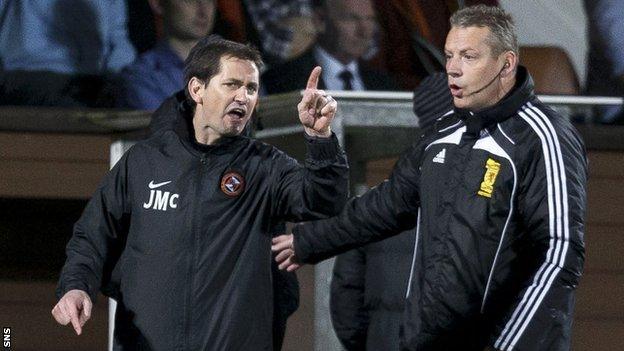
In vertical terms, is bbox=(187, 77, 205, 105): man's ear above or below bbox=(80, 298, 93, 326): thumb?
above

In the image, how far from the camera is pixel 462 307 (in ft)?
12.3

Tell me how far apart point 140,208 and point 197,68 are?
1.36 ft

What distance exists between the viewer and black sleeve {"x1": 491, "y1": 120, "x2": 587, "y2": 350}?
12.1ft

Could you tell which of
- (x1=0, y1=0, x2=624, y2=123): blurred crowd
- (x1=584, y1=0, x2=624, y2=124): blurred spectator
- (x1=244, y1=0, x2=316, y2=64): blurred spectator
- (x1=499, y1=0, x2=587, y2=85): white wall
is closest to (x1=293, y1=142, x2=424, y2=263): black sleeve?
(x1=0, y1=0, x2=624, y2=123): blurred crowd

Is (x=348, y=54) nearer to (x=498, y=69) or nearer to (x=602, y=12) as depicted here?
(x=602, y=12)

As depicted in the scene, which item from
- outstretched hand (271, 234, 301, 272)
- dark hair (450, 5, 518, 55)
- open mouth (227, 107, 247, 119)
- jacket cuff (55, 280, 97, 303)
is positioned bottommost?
jacket cuff (55, 280, 97, 303)

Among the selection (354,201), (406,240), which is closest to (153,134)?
(354,201)

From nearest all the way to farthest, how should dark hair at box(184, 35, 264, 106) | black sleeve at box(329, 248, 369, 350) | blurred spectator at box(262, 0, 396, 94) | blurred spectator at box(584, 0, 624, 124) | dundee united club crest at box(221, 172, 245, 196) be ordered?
dundee united club crest at box(221, 172, 245, 196) < dark hair at box(184, 35, 264, 106) < black sleeve at box(329, 248, 369, 350) < blurred spectator at box(262, 0, 396, 94) < blurred spectator at box(584, 0, 624, 124)

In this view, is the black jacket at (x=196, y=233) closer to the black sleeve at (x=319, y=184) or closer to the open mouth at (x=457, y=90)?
the black sleeve at (x=319, y=184)

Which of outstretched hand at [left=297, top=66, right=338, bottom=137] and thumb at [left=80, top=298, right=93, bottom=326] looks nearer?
outstretched hand at [left=297, top=66, right=338, bottom=137]

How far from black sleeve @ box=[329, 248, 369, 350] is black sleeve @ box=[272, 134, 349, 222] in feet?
3.32

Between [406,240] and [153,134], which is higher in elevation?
[153,134]

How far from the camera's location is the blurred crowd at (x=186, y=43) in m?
6.39

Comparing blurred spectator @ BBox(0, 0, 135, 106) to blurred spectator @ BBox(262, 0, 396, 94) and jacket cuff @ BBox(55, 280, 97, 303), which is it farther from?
jacket cuff @ BBox(55, 280, 97, 303)
